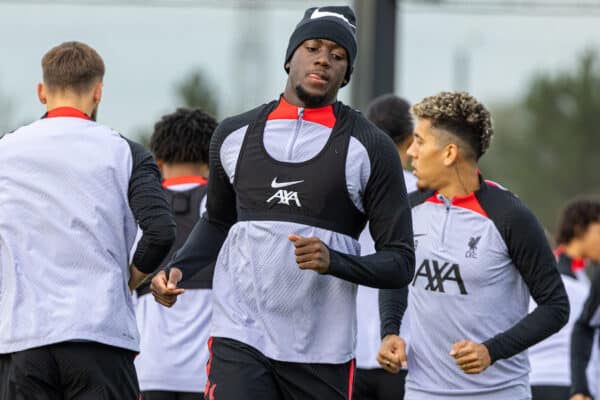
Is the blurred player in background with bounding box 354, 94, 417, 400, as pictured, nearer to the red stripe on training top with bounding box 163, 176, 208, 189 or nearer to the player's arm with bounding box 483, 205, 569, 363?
the red stripe on training top with bounding box 163, 176, 208, 189

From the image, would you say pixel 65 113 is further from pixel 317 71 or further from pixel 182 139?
pixel 182 139

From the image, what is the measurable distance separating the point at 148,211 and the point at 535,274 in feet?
5.83

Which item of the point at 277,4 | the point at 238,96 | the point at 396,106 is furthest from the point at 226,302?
the point at 238,96

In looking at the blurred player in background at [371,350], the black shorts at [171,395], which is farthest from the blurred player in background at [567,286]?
the black shorts at [171,395]

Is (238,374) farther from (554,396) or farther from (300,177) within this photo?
(554,396)

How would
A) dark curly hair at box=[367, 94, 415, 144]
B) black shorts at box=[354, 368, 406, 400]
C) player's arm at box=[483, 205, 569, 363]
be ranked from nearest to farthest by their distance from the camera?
player's arm at box=[483, 205, 569, 363] < black shorts at box=[354, 368, 406, 400] < dark curly hair at box=[367, 94, 415, 144]

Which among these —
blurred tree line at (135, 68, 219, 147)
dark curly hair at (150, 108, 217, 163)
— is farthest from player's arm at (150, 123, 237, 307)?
blurred tree line at (135, 68, 219, 147)

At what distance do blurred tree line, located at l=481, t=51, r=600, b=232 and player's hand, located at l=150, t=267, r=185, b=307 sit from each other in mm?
50564

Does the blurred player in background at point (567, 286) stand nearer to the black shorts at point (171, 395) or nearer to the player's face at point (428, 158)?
the player's face at point (428, 158)

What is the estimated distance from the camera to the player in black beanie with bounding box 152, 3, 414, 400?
16.5 feet

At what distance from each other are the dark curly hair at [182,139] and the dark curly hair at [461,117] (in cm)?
148

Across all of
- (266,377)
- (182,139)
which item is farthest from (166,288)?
(182,139)

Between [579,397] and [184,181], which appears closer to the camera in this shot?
[184,181]

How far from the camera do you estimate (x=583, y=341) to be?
328 inches
